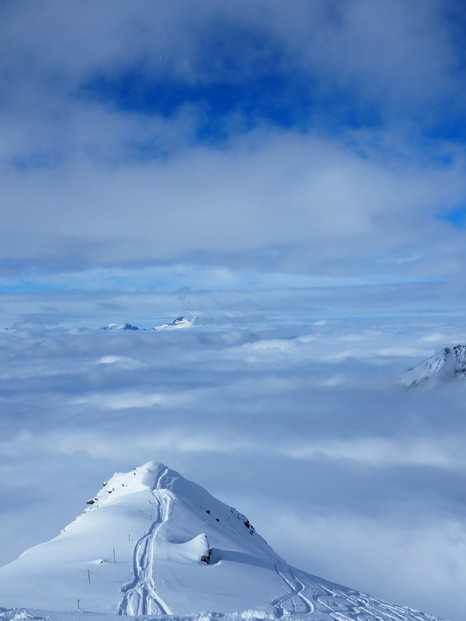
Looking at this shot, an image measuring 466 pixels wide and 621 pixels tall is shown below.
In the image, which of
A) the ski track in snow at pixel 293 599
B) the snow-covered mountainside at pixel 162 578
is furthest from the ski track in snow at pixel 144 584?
the ski track in snow at pixel 293 599

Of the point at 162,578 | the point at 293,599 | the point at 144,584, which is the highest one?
the point at 144,584

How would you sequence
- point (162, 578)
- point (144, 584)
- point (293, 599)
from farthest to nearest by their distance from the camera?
point (293, 599) < point (162, 578) < point (144, 584)

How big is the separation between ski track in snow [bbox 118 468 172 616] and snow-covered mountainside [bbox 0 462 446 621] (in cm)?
5

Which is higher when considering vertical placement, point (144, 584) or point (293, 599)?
point (144, 584)

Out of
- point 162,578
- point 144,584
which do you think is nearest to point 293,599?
point 162,578

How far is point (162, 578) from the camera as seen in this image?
22047mm

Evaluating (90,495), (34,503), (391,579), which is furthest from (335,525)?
(34,503)

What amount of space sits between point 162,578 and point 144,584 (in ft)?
4.87

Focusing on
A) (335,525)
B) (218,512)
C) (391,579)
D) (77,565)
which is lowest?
(391,579)

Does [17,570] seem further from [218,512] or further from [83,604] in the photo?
[218,512]

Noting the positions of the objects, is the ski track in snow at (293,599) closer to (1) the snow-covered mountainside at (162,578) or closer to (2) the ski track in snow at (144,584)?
(1) the snow-covered mountainside at (162,578)

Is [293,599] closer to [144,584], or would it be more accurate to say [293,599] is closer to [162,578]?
[162,578]

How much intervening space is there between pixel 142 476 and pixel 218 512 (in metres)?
11.9

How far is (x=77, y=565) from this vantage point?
23.3 metres
